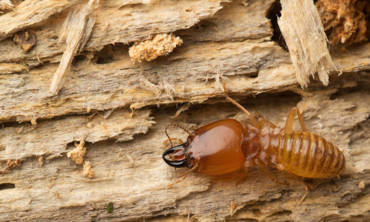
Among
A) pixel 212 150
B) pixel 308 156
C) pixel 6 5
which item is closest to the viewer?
pixel 308 156

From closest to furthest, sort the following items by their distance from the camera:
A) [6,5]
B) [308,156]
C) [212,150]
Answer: [308,156] < [6,5] < [212,150]

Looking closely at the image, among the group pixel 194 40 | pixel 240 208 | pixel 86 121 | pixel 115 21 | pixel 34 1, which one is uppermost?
pixel 34 1

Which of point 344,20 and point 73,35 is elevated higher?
point 73,35

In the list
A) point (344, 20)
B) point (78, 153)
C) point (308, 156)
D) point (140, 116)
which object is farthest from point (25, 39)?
point (344, 20)

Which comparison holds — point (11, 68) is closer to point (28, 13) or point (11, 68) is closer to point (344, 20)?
point (28, 13)

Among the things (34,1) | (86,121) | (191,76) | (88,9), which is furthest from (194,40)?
(34,1)

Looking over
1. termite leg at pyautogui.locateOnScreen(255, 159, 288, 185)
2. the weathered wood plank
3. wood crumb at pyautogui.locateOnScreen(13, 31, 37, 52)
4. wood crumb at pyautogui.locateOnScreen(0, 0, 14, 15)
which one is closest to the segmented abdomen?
termite leg at pyautogui.locateOnScreen(255, 159, 288, 185)

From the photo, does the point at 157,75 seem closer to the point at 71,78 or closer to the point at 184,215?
the point at 71,78
